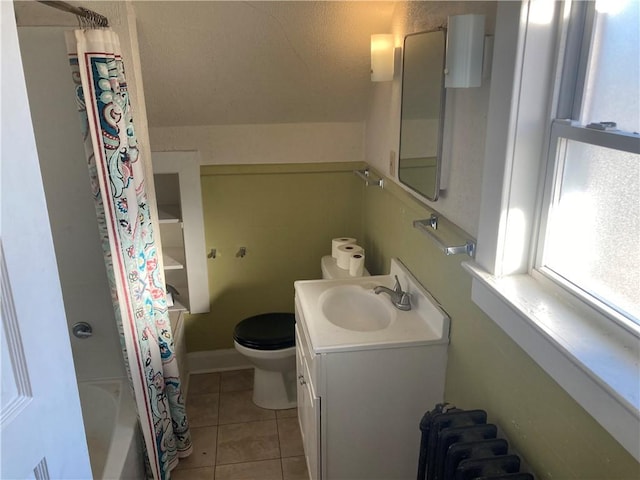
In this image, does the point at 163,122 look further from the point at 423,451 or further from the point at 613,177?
the point at 613,177

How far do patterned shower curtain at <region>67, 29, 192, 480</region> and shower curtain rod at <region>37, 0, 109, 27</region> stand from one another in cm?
7

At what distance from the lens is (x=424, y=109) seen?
183 cm

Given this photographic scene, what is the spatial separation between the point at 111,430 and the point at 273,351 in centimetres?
78

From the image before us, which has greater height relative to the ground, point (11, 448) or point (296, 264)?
point (11, 448)

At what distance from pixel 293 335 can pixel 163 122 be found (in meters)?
1.25

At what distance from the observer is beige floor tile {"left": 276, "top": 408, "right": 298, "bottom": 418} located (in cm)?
267

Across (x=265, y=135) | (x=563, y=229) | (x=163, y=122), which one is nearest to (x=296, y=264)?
→ (x=265, y=135)

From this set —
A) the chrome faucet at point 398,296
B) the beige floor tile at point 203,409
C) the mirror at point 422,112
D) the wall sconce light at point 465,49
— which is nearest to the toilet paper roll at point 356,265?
the chrome faucet at point 398,296

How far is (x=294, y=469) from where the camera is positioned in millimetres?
2320

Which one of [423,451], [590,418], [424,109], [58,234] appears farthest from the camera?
[58,234]

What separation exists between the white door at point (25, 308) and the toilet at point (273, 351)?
158cm

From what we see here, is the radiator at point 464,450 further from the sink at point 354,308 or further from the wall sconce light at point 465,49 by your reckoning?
the wall sconce light at point 465,49

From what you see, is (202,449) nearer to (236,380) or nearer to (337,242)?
(236,380)

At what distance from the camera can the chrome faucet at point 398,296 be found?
2006 mm
